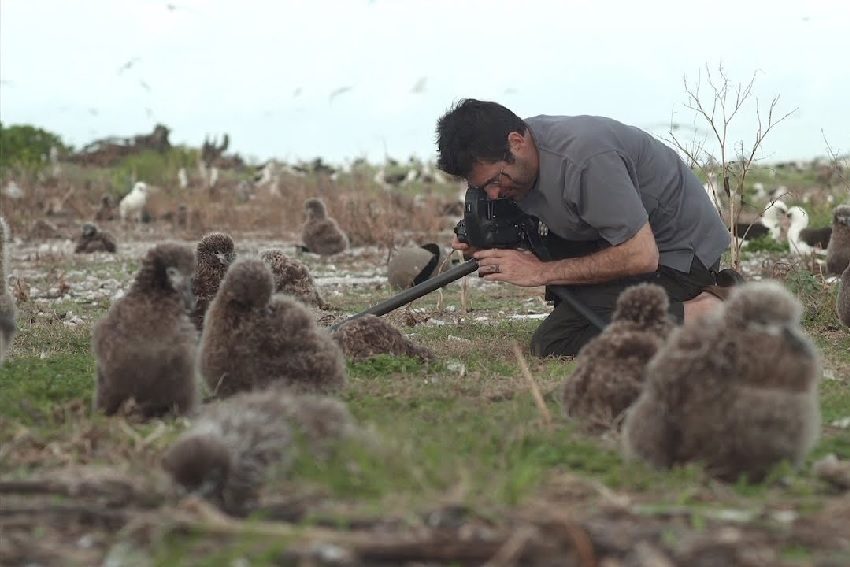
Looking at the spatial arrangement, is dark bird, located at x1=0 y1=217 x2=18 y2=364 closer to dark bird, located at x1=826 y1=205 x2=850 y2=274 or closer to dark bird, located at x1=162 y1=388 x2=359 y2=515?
dark bird, located at x1=162 y1=388 x2=359 y2=515

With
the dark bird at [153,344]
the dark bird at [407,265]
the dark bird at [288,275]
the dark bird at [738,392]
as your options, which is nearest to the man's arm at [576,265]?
the dark bird at [288,275]

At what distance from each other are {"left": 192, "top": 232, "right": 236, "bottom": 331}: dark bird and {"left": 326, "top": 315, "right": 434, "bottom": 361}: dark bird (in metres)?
1.22

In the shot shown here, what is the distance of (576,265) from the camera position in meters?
8.44

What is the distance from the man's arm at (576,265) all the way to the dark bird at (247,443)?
3.80 metres

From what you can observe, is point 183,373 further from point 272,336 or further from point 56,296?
point 56,296

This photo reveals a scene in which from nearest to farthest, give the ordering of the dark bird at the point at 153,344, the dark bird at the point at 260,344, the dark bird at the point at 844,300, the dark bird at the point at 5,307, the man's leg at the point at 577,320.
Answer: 1. the dark bird at the point at 153,344
2. the dark bird at the point at 260,344
3. the dark bird at the point at 5,307
4. the man's leg at the point at 577,320
5. the dark bird at the point at 844,300

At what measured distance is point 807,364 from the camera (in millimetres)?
4367

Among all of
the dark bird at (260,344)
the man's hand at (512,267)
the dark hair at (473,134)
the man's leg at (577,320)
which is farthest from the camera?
the man's leg at (577,320)

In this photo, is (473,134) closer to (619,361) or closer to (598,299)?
(598,299)

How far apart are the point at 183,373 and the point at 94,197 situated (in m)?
24.5

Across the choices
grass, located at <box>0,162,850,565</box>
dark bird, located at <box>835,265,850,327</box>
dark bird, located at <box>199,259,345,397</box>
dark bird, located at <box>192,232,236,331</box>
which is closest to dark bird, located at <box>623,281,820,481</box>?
grass, located at <box>0,162,850,565</box>

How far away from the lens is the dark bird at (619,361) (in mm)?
5543

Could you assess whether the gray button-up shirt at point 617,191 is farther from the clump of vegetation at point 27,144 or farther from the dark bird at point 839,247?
the clump of vegetation at point 27,144

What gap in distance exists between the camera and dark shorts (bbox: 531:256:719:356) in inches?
343
